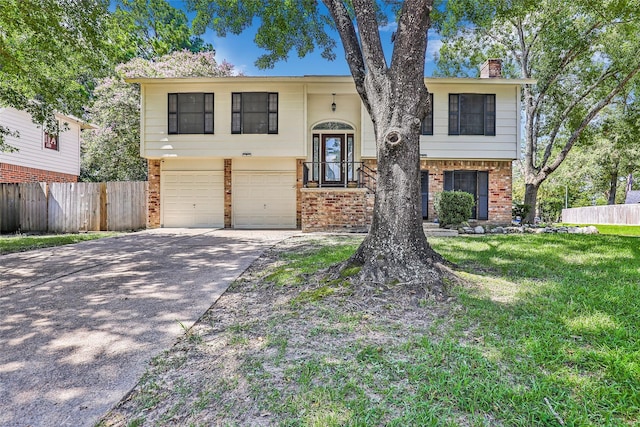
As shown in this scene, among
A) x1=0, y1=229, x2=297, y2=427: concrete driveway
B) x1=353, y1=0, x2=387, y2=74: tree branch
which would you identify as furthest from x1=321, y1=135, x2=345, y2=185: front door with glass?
x1=353, y1=0, x2=387, y2=74: tree branch

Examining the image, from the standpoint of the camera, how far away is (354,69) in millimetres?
4574

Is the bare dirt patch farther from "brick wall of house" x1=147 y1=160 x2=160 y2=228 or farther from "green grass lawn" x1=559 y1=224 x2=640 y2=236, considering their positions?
"green grass lawn" x1=559 y1=224 x2=640 y2=236

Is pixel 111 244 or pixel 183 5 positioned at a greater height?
pixel 183 5

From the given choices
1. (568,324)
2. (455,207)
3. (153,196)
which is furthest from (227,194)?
(568,324)

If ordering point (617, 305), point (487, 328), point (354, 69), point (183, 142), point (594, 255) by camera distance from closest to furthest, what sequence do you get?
1. point (487, 328)
2. point (617, 305)
3. point (354, 69)
4. point (594, 255)
5. point (183, 142)

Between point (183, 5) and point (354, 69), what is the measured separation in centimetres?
648

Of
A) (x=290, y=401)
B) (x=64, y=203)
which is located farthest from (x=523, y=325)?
(x=64, y=203)

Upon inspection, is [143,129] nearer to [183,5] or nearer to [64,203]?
[64,203]

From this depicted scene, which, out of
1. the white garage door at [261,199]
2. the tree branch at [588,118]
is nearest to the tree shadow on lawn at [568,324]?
the white garage door at [261,199]

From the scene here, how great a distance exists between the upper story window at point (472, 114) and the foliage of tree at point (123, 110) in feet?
40.6

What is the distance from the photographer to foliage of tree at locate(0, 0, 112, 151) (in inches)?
284

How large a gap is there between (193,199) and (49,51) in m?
6.33

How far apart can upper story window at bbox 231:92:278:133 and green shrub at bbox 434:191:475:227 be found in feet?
21.5

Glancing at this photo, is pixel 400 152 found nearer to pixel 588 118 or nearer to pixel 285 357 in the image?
pixel 285 357
